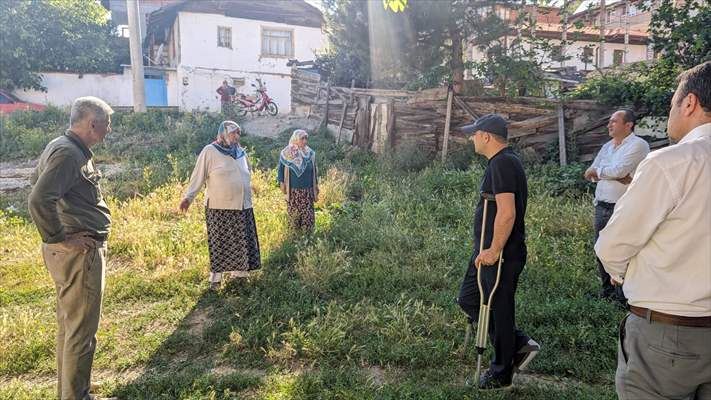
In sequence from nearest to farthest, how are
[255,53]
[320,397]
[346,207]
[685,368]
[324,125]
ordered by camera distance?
[685,368] < [320,397] < [346,207] < [324,125] < [255,53]

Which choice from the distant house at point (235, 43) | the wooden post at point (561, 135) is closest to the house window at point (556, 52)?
the wooden post at point (561, 135)

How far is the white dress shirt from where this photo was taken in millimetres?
4180

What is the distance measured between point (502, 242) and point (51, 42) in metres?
26.7

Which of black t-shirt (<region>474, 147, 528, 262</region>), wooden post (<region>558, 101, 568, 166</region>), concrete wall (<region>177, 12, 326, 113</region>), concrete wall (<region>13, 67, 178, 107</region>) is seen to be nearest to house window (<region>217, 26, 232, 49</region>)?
concrete wall (<region>177, 12, 326, 113</region>)

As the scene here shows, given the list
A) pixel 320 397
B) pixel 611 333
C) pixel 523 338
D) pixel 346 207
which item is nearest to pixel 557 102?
pixel 346 207

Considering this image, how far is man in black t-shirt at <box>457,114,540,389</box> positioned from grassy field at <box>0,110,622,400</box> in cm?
24

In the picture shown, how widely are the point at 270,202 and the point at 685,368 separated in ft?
22.3

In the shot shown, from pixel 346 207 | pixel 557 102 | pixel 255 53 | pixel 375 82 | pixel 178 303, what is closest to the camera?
pixel 178 303

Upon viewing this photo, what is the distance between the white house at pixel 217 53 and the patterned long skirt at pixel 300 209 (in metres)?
16.5

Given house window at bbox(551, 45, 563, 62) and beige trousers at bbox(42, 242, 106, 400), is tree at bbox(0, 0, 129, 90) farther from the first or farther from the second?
beige trousers at bbox(42, 242, 106, 400)

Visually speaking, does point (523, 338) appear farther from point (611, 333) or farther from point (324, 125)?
point (324, 125)

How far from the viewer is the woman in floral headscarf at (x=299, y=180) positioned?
21.4 feet

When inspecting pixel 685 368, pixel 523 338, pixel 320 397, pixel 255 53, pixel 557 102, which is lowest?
pixel 320 397

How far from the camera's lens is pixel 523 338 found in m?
3.31
